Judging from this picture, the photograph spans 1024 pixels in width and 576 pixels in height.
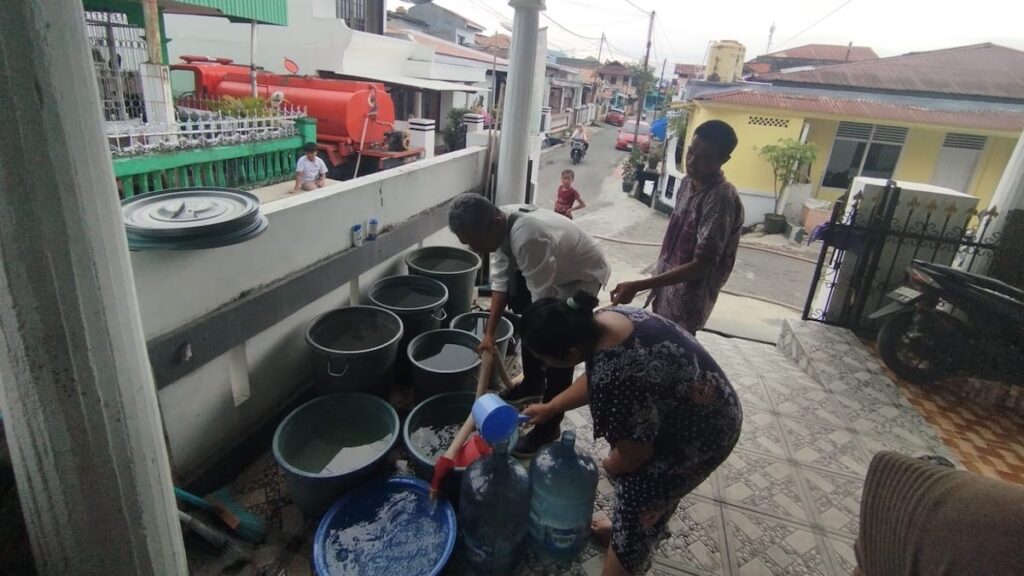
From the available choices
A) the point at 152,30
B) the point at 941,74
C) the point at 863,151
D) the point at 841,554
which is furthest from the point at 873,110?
the point at 152,30

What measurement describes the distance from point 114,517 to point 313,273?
2.11 metres

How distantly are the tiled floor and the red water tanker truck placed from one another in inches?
322

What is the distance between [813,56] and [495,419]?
33455mm

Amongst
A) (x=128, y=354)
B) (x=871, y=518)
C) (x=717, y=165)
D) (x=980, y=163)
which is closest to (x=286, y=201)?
(x=128, y=354)

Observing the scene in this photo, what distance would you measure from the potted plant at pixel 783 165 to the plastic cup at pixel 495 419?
14568mm

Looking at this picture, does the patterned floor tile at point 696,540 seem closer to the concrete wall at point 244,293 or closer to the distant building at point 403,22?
the concrete wall at point 244,293

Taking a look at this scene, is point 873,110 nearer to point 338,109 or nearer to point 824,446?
point 338,109

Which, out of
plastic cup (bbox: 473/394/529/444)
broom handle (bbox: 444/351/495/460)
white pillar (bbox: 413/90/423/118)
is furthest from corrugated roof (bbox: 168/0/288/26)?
white pillar (bbox: 413/90/423/118)

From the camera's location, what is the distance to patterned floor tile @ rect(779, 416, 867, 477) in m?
3.30

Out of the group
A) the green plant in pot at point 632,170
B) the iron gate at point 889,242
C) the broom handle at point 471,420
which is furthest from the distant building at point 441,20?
the broom handle at point 471,420

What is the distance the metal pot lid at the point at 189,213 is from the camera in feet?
7.55

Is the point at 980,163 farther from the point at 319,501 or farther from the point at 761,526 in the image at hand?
the point at 319,501

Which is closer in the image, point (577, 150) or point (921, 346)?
point (921, 346)

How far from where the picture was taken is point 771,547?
2617 mm
